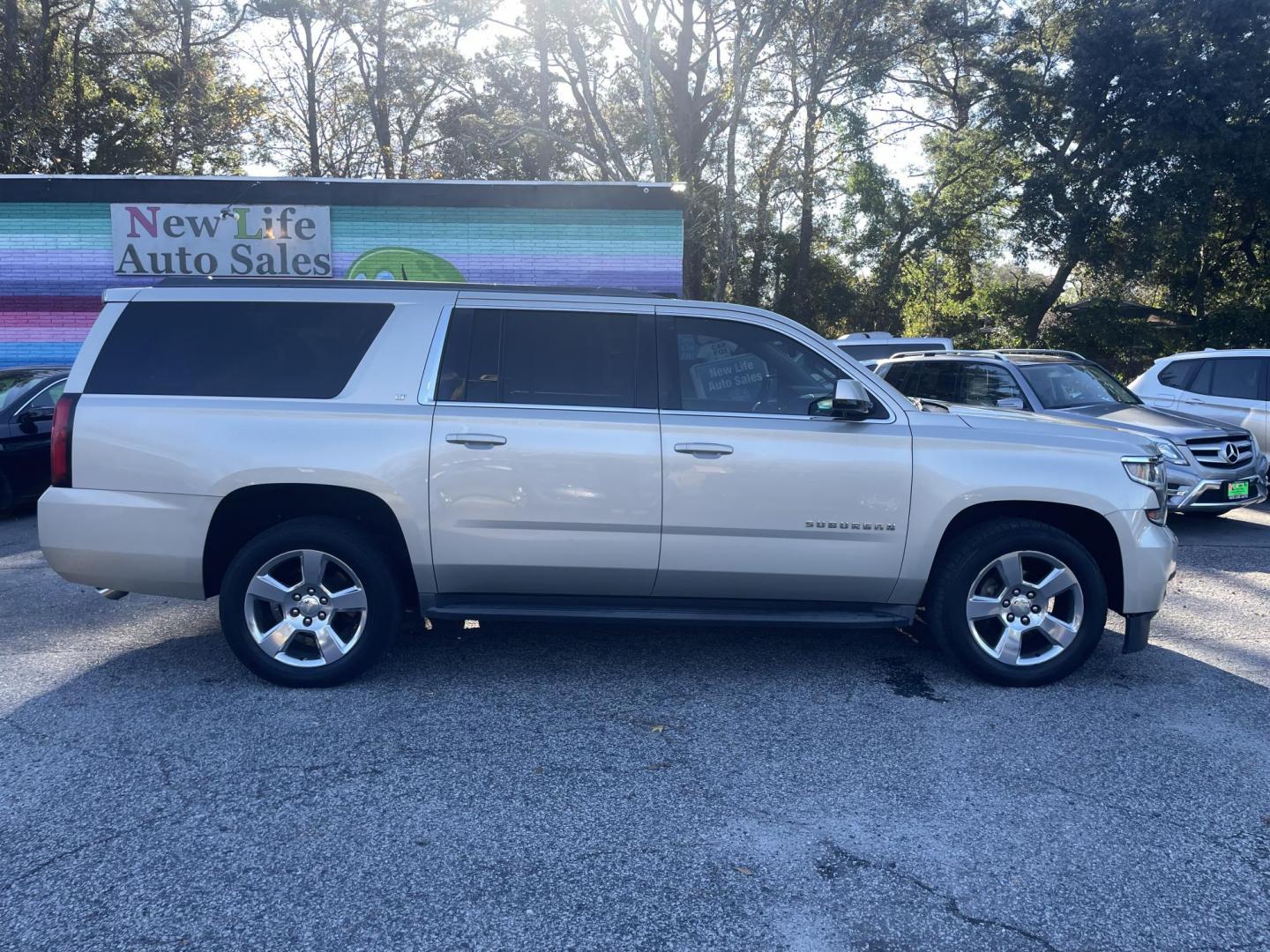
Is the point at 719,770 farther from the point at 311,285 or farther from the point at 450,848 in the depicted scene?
the point at 311,285

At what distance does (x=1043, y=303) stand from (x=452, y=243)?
58.0 ft

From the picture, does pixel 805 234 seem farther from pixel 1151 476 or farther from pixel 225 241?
pixel 1151 476

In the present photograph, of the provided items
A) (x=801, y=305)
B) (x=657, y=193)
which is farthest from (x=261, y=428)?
(x=801, y=305)

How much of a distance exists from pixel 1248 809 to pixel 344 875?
10.8ft

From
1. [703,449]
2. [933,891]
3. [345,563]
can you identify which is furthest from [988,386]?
[933,891]

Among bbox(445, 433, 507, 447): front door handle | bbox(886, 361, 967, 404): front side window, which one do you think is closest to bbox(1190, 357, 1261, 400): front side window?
bbox(886, 361, 967, 404): front side window

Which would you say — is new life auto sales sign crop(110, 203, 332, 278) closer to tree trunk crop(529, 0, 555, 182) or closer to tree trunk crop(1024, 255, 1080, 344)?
tree trunk crop(529, 0, 555, 182)

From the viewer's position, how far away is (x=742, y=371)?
518cm

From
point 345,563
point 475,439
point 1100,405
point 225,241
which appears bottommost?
point 345,563

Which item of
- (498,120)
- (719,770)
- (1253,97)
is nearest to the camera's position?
(719,770)

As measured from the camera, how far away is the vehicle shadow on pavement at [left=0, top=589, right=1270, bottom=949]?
306 cm

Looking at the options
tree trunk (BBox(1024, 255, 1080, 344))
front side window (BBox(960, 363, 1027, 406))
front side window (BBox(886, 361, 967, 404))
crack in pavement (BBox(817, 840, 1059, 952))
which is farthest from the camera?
tree trunk (BBox(1024, 255, 1080, 344))

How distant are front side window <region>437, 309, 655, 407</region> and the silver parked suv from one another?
17.0 ft

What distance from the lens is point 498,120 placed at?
98.9 feet
